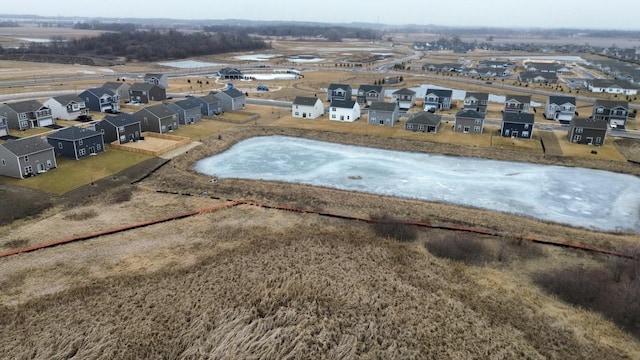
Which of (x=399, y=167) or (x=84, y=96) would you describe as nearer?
(x=399, y=167)

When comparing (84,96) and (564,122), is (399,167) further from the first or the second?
(84,96)

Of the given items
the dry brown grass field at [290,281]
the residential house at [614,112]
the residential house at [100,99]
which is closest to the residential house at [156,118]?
the residential house at [100,99]

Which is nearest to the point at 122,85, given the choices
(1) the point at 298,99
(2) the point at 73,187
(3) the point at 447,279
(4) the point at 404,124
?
(1) the point at 298,99

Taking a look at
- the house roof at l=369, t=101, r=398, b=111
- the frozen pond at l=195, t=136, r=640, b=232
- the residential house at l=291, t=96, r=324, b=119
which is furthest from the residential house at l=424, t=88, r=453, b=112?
the frozen pond at l=195, t=136, r=640, b=232

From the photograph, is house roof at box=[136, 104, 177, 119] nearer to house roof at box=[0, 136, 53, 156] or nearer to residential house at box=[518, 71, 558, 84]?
house roof at box=[0, 136, 53, 156]

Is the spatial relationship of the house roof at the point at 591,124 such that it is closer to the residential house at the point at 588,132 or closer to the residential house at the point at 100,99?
the residential house at the point at 588,132

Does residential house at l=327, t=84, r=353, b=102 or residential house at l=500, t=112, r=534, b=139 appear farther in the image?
residential house at l=327, t=84, r=353, b=102
